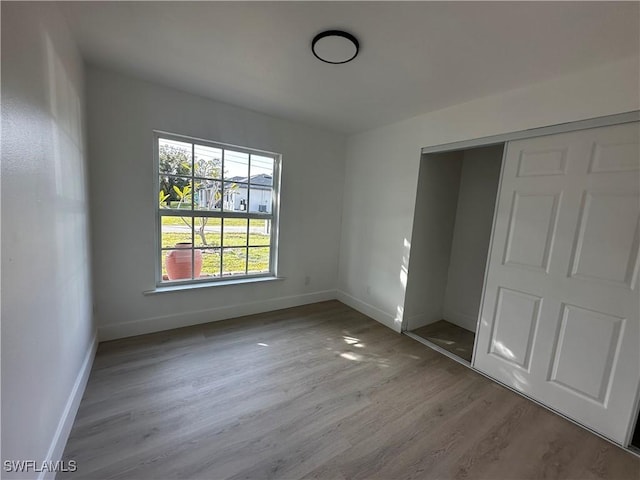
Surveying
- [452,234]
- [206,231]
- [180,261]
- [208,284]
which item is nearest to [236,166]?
[206,231]

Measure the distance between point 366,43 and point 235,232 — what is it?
7.63 ft

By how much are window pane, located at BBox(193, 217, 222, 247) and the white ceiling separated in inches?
52.2

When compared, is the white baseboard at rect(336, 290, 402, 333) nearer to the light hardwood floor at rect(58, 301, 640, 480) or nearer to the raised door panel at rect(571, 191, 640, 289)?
the light hardwood floor at rect(58, 301, 640, 480)

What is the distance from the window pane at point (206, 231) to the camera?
2.91m

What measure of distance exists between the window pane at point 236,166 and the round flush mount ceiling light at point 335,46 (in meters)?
1.59

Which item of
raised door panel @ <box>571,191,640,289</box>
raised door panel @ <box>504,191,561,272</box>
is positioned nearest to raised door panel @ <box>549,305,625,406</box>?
raised door panel @ <box>571,191,640,289</box>

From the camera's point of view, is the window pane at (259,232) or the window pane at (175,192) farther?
the window pane at (259,232)

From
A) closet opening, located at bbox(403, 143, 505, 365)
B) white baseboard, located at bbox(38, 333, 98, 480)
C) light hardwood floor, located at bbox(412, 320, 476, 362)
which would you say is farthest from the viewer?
closet opening, located at bbox(403, 143, 505, 365)

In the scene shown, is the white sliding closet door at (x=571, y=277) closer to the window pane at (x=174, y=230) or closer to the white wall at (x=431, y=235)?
the white wall at (x=431, y=235)

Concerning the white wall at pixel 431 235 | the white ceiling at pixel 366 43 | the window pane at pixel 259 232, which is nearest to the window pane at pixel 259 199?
the window pane at pixel 259 232

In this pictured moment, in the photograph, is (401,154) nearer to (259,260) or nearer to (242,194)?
(242,194)

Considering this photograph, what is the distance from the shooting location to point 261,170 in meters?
3.26

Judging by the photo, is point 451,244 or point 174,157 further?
point 451,244

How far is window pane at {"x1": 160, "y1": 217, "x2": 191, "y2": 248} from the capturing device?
274 centimetres
